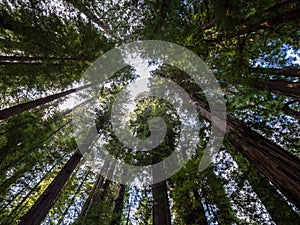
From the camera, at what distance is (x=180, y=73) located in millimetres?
6086

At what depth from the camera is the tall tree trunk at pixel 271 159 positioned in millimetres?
2222

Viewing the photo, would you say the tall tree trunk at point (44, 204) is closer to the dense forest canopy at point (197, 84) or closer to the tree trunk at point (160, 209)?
the dense forest canopy at point (197, 84)

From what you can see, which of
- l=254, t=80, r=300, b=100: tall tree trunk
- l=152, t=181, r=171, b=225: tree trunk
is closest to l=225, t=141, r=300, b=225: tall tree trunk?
l=254, t=80, r=300, b=100: tall tree trunk

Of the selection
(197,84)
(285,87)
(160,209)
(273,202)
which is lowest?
(273,202)

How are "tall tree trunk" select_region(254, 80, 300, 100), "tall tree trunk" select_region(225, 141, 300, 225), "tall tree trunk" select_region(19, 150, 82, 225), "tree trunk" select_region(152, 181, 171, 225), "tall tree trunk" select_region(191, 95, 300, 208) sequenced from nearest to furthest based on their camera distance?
1. "tall tree trunk" select_region(191, 95, 300, 208)
2. "tall tree trunk" select_region(225, 141, 300, 225)
3. "tall tree trunk" select_region(254, 80, 300, 100)
4. "tall tree trunk" select_region(19, 150, 82, 225)
5. "tree trunk" select_region(152, 181, 171, 225)

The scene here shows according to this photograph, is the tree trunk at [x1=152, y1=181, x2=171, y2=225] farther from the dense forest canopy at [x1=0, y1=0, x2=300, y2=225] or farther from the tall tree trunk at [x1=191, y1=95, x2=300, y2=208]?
the tall tree trunk at [x1=191, y1=95, x2=300, y2=208]

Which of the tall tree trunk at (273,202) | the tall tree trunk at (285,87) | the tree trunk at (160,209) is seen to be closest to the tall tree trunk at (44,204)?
the tree trunk at (160,209)

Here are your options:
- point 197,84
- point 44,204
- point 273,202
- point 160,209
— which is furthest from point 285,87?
point 44,204

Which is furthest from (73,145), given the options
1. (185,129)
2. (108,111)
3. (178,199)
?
(178,199)

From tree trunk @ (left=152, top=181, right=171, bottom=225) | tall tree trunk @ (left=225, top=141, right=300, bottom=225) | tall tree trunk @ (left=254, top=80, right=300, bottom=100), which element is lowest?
tall tree trunk @ (left=225, top=141, right=300, bottom=225)

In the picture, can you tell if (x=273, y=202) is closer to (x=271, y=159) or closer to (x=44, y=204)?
(x=271, y=159)

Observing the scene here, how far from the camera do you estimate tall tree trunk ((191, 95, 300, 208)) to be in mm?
2222

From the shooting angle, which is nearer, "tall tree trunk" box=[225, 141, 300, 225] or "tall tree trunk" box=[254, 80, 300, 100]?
"tall tree trunk" box=[225, 141, 300, 225]

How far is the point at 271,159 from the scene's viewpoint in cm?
264
